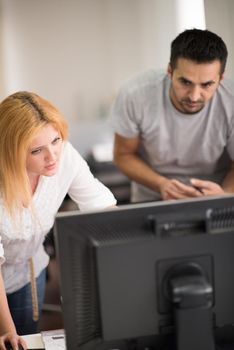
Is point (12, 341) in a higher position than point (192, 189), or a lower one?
lower

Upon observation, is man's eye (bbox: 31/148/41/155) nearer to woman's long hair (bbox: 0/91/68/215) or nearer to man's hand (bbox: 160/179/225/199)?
woman's long hair (bbox: 0/91/68/215)

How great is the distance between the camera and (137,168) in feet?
8.29

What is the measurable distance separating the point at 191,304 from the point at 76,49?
415 cm

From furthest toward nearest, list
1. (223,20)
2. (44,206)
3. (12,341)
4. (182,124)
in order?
(223,20) → (182,124) → (44,206) → (12,341)

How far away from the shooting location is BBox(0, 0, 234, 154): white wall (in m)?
5.02

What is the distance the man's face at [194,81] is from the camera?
82.1 inches

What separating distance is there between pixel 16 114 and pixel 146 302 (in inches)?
29.0

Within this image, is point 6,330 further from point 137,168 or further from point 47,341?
point 137,168

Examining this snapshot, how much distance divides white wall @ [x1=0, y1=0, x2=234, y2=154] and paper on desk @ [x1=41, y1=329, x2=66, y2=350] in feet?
10.5

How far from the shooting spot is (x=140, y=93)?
2.40 m

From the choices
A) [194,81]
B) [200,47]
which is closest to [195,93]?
[194,81]

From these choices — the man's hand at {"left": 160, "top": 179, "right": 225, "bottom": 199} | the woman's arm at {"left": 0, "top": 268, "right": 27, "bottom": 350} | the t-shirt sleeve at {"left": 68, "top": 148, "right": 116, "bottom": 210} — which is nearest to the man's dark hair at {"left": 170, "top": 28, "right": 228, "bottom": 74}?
the man's hand at {"left": 160, "top": 179, "right": 225, "bottom": 199}

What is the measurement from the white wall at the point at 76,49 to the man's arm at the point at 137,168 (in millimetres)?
2213

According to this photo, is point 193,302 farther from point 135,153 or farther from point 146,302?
point 135,153
